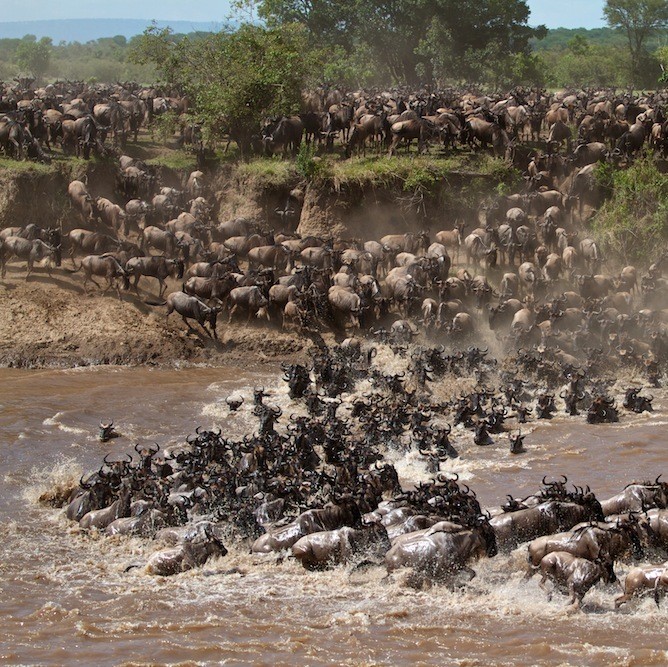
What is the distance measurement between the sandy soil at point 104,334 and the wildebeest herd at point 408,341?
0.45m

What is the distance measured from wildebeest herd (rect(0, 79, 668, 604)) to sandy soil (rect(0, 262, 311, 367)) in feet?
1.49

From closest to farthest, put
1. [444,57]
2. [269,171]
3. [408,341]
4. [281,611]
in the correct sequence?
[281,611], [408,341], [269,171], [444,57]

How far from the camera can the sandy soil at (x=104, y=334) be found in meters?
21.4

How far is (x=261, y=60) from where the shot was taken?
29.3m

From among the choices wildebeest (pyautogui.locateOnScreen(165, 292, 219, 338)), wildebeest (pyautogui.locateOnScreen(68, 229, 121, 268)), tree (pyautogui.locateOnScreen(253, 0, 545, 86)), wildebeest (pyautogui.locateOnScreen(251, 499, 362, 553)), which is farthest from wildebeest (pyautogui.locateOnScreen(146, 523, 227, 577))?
tree (pyautogui.locateOnScreen(253, 0, 545, 86))

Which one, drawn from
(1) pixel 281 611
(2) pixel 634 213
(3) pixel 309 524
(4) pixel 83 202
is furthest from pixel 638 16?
(1) pixel 281 611

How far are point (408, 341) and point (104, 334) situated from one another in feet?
21.7

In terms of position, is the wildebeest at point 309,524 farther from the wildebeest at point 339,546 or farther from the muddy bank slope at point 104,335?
the muddy bank slope at point 104,335

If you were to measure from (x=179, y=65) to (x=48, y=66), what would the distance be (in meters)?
44.0

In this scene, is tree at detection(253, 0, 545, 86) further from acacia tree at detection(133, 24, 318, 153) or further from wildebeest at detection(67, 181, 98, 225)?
wildebeest at detection(67, 181, 98, 225)

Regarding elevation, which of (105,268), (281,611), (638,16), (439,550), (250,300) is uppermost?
(638,16)

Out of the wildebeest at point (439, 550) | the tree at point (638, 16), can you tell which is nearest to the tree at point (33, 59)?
the tree at point (638, 16)

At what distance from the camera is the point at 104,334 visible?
2186 centimetres

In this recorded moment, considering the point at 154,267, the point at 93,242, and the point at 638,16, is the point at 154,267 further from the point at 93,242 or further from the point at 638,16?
the point at 638,16
